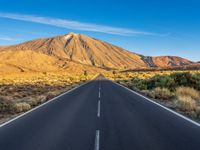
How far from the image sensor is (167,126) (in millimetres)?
9484

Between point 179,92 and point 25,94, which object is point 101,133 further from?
point 25,94

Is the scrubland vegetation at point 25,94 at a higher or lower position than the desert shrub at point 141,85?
lower

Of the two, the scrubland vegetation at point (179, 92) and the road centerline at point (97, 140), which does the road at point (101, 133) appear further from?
the scrubland vegetation at point (179, 92)

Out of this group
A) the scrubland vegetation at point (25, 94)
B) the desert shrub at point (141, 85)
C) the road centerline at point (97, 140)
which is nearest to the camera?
the road centerline at point (97, 140)

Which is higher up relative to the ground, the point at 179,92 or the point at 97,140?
the point at 179,92

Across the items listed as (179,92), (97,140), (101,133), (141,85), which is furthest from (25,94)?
(97,140)

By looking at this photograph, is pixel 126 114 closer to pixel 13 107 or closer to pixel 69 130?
pixel 69 130

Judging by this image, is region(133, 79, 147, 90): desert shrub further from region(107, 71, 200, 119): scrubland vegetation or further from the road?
the road

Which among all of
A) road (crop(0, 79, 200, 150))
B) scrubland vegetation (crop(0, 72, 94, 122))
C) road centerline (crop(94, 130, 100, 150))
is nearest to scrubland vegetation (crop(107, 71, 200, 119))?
road (crop(0, 79, 200, 150))

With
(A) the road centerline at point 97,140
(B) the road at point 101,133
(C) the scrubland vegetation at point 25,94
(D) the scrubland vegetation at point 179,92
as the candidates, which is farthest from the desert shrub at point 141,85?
(A) the road centerline at point 97,140

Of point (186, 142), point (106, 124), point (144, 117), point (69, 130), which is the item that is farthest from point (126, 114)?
point (186, 142)

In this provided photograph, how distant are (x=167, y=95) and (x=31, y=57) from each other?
422 feet

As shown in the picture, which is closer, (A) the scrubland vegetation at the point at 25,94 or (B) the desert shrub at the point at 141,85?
(A) the scrubland vegetation at the point at 25,94

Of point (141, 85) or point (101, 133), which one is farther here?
point (141, 85)
